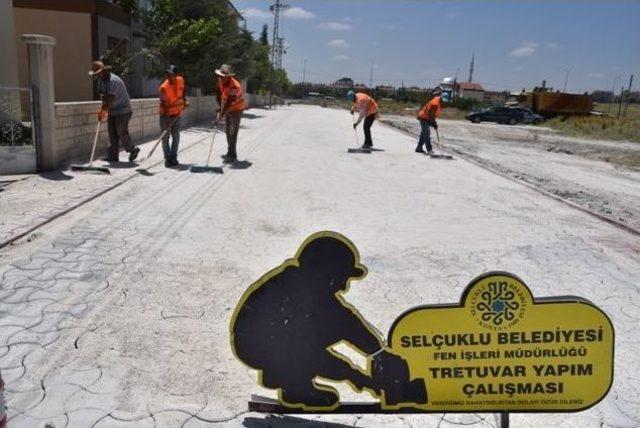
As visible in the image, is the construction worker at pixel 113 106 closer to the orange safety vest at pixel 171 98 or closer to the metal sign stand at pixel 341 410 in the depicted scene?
the orange safety vest at pixel 171 98

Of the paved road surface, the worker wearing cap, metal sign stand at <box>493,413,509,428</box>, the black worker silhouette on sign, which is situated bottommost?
the paved road surface

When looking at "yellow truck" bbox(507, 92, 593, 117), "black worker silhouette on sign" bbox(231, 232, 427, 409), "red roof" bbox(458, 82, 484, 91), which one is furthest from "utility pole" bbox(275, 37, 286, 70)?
"black worker silhouette on sign" bbox(231, 232, 427, 409)

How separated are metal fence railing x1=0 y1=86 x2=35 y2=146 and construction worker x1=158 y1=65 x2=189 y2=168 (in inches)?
85.6

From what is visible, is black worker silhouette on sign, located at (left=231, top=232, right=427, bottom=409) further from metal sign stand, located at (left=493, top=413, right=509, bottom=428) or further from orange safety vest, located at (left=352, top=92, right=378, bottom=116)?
orange safety vest, located at (left=352, top=92, right=378, bottom=116)

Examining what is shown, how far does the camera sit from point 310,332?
2.70m

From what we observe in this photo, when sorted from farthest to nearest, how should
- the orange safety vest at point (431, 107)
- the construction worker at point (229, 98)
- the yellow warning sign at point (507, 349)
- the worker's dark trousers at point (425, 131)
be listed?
the worker's dark trousers at point (425, 131)
the orange safety vest at point (431, 107)
the construction worker at point (229, 98)
the yellow warning sign at point (507, 349)

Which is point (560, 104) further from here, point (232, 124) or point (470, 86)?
point (470, 86)

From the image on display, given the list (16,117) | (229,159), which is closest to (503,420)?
(16,117)

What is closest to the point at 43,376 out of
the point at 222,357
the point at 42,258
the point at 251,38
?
the point at 222,357

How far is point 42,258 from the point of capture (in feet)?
16.0

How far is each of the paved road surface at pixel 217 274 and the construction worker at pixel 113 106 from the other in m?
1.45

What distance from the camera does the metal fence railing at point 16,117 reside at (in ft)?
26.1

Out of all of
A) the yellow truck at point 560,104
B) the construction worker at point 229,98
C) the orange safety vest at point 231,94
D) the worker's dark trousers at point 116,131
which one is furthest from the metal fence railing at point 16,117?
the yellow truck at point 560,104

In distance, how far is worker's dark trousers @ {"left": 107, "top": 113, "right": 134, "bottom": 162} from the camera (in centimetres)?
966
